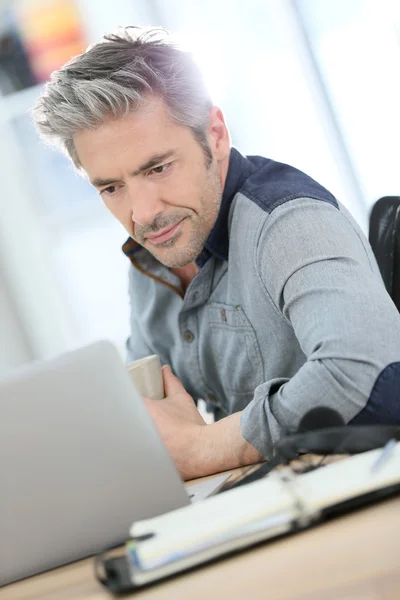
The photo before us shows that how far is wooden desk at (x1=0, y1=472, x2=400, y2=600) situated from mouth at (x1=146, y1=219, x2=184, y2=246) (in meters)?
0.95

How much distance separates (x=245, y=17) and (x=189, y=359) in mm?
1774

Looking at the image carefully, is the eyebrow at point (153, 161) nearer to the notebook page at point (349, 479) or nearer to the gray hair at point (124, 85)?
the gray hair at point (124, 85)

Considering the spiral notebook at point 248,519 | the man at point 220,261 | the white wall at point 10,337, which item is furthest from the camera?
the white wall at point 10,337

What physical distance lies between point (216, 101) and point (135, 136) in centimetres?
130

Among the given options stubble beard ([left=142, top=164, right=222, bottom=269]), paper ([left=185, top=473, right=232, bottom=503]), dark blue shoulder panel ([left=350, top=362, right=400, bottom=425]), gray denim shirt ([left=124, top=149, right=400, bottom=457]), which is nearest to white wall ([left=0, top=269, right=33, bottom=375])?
gray denim shirt ([left=124, top=149, right=400, bottom=457])

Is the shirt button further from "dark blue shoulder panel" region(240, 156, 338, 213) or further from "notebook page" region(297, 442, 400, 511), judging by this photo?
"notebook page" region(297, 442, 400, 511)

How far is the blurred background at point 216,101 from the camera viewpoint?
3.01m

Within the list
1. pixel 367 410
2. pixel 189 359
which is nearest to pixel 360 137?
pixel 189 359

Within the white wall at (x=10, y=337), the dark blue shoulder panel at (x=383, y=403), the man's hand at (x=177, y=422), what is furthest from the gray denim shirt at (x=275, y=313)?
the white wall at (x=10, y=337)

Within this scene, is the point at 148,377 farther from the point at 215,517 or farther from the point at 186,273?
the point at 215,517

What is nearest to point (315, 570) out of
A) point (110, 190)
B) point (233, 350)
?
point (233, 350)

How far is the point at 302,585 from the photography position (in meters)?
0.64

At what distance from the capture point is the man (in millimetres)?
1167

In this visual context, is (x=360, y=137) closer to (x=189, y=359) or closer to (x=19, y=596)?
(x=189, y=359)
